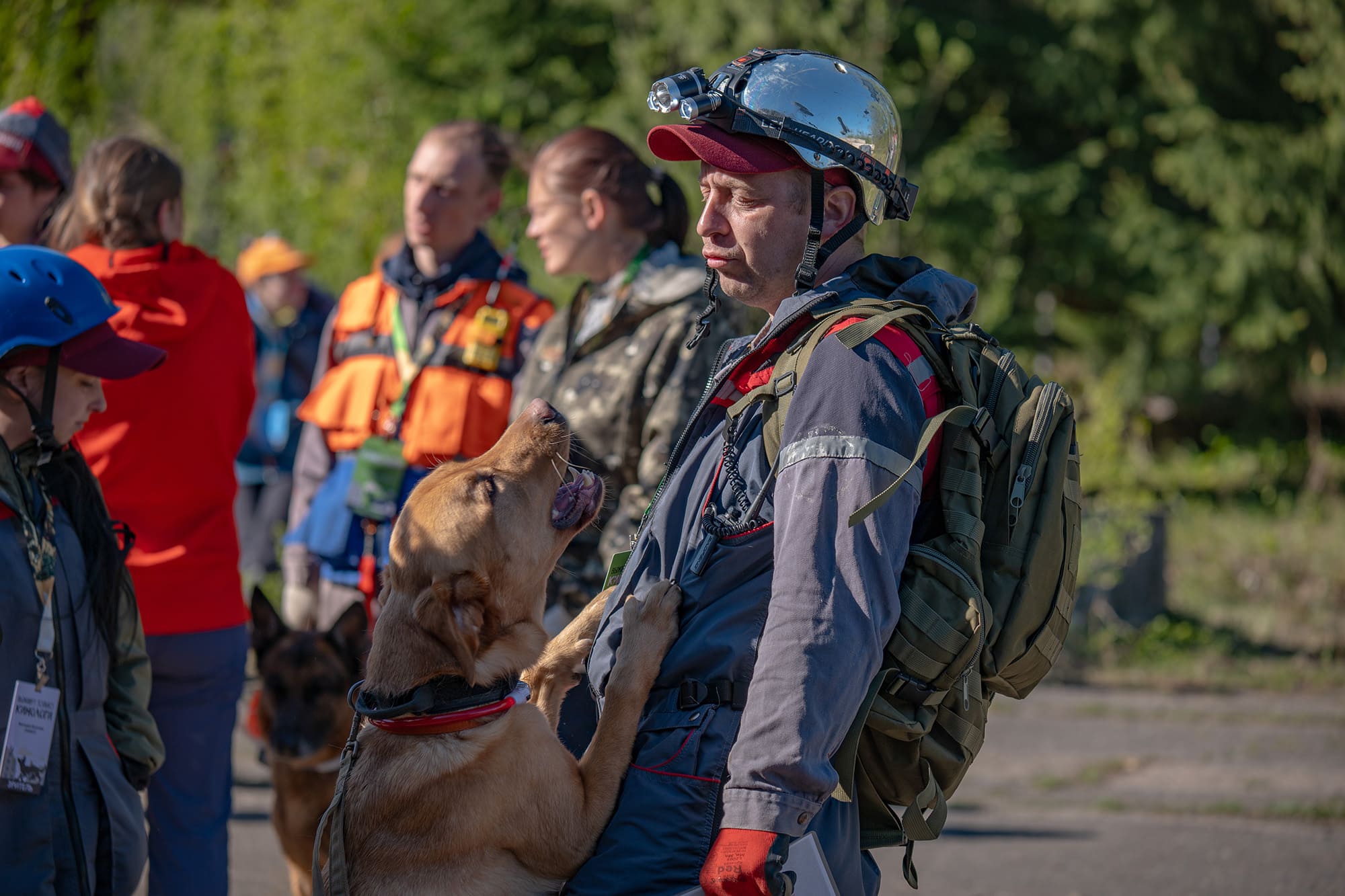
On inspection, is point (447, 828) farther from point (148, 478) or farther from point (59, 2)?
point (59, 2)

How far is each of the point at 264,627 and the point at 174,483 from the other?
1291mm

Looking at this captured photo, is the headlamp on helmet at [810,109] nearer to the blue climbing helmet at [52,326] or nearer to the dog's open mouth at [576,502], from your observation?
the dog's open mouth at [576,502]

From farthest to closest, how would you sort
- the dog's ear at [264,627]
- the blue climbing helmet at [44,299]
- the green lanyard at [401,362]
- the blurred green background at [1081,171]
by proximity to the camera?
the blurred green background at [1081,171] < the dog's ear at [264,627] < the green lanyard at [401,362] < the blue climbing helmet at [44,299]

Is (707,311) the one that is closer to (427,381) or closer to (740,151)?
(740,151)

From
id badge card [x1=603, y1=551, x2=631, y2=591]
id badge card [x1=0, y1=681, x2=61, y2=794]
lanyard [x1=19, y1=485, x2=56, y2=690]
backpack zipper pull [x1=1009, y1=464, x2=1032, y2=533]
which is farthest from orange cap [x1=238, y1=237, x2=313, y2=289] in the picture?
backpack zipper pull [x1=1009, y1=464, x2=1032, y2=533]

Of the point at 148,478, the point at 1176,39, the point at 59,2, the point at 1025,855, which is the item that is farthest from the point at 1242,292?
the point at 148,478

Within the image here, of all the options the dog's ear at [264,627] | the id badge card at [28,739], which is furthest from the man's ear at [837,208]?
the dog's ear at [264,627]

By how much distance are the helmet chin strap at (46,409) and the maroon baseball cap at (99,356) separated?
1.0 inches

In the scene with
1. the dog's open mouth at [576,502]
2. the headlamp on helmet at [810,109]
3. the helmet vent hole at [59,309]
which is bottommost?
the dog's open mouth at [576,502]

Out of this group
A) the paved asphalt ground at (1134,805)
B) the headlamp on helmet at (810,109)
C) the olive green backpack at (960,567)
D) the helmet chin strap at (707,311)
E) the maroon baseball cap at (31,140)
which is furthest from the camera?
the paved asphalt ground at (1134,805)

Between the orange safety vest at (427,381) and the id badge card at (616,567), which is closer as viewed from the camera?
the id badge card at (616,567)

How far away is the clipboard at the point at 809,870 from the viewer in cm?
235

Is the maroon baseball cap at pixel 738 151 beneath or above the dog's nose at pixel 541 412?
above

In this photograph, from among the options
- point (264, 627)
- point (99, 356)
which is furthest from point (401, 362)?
point (99, 356)
